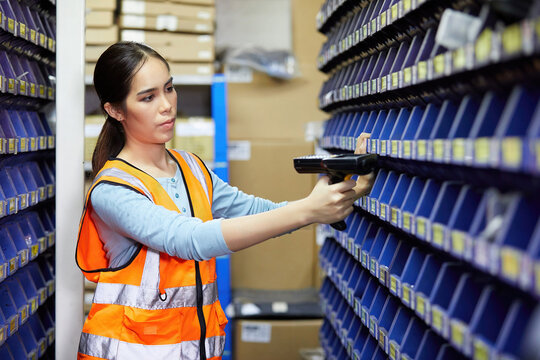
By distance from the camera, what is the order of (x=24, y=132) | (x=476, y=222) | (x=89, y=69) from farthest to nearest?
1. (x=89, y=69)
2. (x=24, y=132)
3. (x=476, y=222)

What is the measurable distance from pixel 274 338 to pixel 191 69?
1979 millimetres

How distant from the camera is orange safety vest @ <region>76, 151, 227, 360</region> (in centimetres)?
209

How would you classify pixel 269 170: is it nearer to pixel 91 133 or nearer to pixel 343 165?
pixel 91 133

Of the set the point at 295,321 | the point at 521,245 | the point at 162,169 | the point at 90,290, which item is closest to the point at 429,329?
the point at 521,245

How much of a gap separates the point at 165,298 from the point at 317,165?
678 millimetres

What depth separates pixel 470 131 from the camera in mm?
1619

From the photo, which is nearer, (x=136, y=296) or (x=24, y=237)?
(x=136, y=296)

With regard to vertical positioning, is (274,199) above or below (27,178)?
below

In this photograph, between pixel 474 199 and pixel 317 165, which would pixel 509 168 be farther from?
pixel 317 165

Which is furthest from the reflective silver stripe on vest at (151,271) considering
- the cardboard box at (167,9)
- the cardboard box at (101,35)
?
the cardboard box at (167,9)

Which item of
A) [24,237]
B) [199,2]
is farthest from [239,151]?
[24,237]

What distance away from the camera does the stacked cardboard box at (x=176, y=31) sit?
14.9 ft

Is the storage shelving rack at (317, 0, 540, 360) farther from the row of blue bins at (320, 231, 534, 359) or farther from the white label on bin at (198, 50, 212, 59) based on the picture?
the white label on bin at (198, 50, 212, 59)

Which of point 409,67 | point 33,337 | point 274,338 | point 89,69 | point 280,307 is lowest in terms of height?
point 274,338
